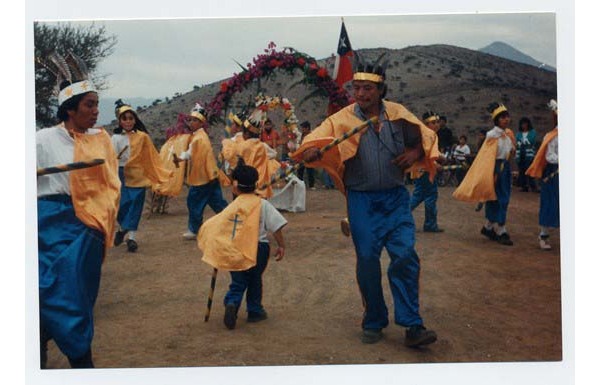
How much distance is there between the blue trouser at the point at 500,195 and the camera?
29.7 ft

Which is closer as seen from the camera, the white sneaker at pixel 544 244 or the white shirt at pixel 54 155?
the white shirt at pixel 54 155

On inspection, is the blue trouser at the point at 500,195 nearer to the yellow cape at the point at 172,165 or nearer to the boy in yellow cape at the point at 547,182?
the boy in yellow cape at the point at 547,182

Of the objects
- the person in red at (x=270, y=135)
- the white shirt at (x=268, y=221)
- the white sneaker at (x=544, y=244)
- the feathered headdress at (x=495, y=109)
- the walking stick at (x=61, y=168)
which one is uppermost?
the feathered headdress at (x=495, y=109)

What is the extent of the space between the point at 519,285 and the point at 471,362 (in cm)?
122

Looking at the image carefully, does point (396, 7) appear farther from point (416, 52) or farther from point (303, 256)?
point (303, 256)

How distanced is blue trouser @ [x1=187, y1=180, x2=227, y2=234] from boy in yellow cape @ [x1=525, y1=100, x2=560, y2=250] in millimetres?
3774

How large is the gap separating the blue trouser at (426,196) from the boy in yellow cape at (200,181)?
2481 mm

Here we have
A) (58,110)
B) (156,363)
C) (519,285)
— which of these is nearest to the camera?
(58,110)

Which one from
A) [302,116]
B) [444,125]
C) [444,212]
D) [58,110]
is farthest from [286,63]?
[58,110]

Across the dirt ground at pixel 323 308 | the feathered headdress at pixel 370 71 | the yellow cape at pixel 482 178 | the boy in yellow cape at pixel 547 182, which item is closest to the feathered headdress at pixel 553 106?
the boy in yellow cape at pixel 547 182

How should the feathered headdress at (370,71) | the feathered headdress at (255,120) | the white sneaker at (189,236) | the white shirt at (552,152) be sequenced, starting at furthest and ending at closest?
1. the feathered headdress at (255,120)
2. the white sneaker at (189,236)
3. the white shirt at (552,152)
4. the feathered headdress at (370,71)

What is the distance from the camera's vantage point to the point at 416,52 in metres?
8.05

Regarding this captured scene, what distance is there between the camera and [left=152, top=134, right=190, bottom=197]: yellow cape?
29.4 ft

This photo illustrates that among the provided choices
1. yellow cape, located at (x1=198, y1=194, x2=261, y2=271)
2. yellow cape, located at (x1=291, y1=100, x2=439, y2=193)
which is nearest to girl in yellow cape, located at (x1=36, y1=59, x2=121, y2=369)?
yellow cape, located at (x1=198, y1=194, x2=261, y2=271)
